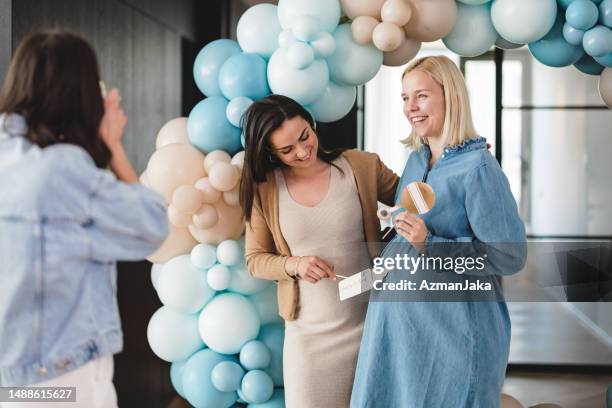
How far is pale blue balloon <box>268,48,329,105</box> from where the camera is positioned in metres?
2.07

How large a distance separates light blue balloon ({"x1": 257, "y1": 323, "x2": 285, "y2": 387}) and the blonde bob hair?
853mm

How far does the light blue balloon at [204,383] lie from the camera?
2.26 metres

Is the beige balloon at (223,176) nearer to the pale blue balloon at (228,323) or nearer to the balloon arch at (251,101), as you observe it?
the balloon arch at (251,101)

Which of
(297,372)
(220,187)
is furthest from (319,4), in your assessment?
(297,372)

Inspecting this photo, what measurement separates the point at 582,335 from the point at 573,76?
1.36 meters

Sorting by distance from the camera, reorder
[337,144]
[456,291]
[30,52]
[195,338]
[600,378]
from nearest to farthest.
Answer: [30,52] < [456,291] < [195,338] < [600,378] < [337,144]

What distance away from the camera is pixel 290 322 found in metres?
2.13

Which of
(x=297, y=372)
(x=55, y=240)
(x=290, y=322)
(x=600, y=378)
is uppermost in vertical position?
(x=55, y=240)

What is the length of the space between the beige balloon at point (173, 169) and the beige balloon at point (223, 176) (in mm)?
65

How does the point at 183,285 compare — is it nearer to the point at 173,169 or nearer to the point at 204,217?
the point at 204,217

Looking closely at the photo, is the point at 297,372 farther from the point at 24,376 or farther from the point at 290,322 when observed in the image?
the point at 24,376

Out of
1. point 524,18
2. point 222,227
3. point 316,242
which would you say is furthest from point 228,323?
point 524,18

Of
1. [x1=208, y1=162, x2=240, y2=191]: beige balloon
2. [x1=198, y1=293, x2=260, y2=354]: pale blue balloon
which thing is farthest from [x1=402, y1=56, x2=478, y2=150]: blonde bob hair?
[x1=198, y1=293, x2=260, y2=354]: pale blue balloon

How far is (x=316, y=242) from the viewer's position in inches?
80.4
